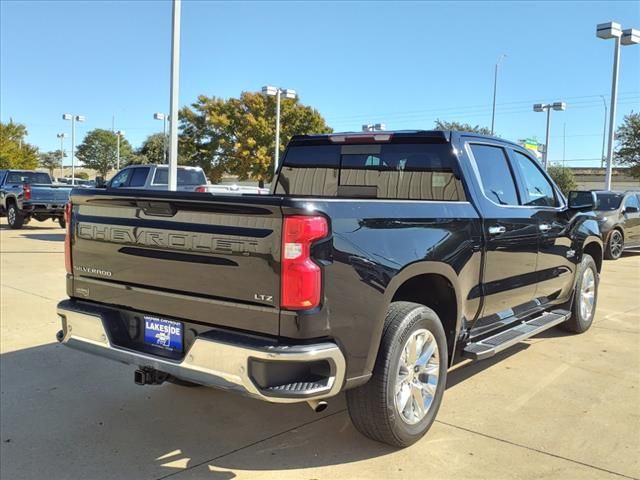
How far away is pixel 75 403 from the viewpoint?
4.25 meters

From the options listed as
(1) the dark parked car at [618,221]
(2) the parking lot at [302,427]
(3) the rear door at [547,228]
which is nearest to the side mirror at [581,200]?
(3) the rear door at [547,228]

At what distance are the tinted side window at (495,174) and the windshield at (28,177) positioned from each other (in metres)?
18.6

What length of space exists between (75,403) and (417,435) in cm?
245

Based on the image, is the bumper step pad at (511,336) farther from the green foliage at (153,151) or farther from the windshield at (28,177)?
the green foliage at (153,151)

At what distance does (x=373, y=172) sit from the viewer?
4797 millimetres

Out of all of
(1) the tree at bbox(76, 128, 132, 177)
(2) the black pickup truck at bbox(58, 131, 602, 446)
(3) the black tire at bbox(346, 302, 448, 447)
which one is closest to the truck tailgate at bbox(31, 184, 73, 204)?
(2) the black pickup truck at bbox(58, 131, 602, 446)

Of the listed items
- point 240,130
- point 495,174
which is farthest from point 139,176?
point 240,130

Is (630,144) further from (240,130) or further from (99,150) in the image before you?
(99,150)

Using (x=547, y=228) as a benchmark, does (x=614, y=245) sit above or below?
below

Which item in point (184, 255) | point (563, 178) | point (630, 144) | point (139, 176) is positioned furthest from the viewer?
point (563, 178)

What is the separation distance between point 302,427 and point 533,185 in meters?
2.99

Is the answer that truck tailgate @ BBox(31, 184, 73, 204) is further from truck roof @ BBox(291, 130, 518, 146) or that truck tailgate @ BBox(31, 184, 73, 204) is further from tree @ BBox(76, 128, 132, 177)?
tree @ BBox(76, 128, 132, 177)

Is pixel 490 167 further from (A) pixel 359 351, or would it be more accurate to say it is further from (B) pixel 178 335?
(B) pixel 178 335

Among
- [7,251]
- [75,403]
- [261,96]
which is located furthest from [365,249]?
[261,96]
